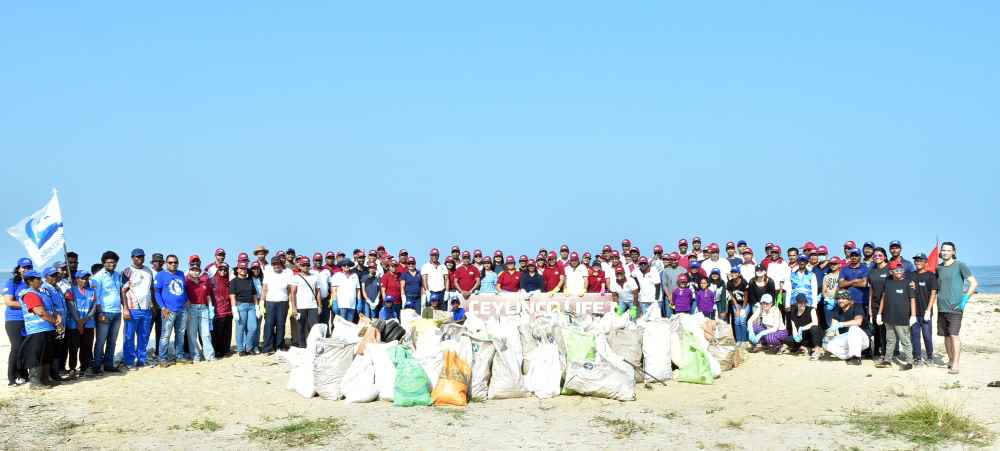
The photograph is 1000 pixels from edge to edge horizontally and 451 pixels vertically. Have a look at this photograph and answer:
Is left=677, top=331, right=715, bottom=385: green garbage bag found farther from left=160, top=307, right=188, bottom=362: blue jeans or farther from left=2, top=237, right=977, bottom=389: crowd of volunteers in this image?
left=160, top=307, right=188, bottom=362: blue jeans

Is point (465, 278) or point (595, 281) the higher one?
point (465, 278)

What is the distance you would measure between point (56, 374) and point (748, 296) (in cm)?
980

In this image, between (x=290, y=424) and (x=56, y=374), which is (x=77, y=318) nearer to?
(x=56, y=374)

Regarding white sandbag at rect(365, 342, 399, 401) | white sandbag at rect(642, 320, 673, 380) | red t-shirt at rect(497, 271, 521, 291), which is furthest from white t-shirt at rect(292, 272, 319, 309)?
white sandbag at rect(642, 320, 673, 380)

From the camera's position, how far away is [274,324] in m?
12.2

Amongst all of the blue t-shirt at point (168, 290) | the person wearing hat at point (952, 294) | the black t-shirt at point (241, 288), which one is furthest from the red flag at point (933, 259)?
the blue t-shirt at point (168, 290)

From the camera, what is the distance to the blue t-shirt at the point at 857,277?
11438mm

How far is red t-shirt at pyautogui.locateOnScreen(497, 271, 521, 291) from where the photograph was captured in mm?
13492

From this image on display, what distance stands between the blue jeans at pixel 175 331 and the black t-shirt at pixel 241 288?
0.75 metres

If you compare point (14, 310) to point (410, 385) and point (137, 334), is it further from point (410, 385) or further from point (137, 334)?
point (410, 385)

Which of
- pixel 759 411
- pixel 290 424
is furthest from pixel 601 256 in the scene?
pixel 290 424

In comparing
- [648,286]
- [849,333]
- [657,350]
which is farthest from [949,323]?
[648,286]

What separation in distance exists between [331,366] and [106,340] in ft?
12.4

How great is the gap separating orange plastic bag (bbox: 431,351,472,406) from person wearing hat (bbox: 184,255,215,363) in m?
4.54
